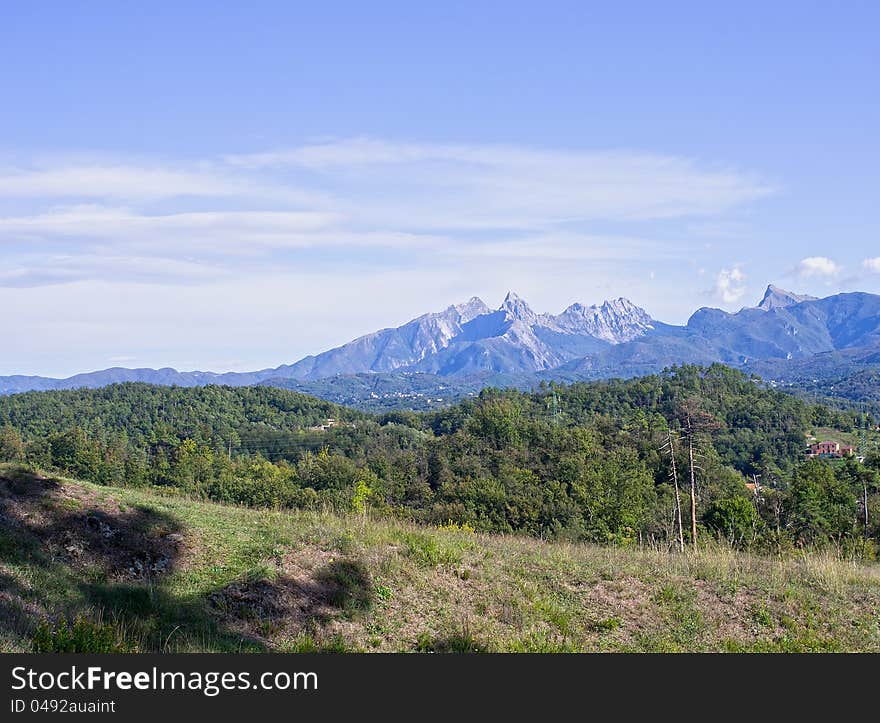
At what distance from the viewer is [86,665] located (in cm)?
666

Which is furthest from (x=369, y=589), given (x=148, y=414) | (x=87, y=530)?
(x=148, y=414)

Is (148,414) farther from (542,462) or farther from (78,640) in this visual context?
(78,640)

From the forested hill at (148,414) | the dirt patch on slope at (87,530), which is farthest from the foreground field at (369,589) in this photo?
the forested hill at (148,414)

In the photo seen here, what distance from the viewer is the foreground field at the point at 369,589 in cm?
975

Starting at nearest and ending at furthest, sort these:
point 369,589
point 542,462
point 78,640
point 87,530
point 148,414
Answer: point 78,640 → point 369,589 → point 87,530 → point 542,462 → point 148,414

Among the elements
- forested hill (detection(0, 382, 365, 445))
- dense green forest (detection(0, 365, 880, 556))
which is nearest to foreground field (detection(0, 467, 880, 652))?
dense green forest (detection(0, 365, 880, 556))

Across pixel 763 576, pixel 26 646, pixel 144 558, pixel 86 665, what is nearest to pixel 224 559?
pixel 144 558

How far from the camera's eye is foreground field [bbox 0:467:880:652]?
975cm

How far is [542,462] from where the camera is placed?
80625 mm

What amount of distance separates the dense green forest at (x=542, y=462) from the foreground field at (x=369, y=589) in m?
→ 6.42

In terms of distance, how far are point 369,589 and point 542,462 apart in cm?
7077

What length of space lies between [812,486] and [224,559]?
5782 centimetres

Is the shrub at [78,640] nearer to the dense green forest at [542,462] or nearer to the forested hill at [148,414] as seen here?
the dense green forest at [542,462]

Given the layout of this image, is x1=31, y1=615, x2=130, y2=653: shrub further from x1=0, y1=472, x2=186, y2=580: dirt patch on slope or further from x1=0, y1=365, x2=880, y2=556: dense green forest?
x1=0, y1=365, x2=880, y2=556: dense green forest
